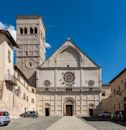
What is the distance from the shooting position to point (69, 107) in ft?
248

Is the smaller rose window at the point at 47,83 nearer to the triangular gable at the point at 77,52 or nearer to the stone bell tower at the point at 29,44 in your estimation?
the triangular gable at the point at 77,52

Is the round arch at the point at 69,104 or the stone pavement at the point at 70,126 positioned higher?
the round arch at the point at 69,104

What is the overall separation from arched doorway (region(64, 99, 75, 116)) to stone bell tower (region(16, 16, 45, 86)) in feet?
31.6

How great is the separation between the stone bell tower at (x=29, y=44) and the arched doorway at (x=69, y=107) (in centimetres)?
964

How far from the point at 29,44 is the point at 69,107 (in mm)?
18866

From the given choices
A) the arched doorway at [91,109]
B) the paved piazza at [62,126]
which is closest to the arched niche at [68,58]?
the arched doorway at [91,109]

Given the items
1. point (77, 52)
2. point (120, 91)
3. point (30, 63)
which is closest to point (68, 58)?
point (77, 52)

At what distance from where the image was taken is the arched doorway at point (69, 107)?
2958 inches

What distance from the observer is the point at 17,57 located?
267 ft

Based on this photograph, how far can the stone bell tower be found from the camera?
265 ft

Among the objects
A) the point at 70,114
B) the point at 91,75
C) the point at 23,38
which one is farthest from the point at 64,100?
the point at 23,38

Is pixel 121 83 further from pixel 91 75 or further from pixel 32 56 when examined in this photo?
pixel 32 56

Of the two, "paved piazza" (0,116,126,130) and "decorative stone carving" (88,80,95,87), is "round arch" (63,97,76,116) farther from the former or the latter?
"paved piazza" (0,116,126,130)

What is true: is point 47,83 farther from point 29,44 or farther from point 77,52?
point 29,44
